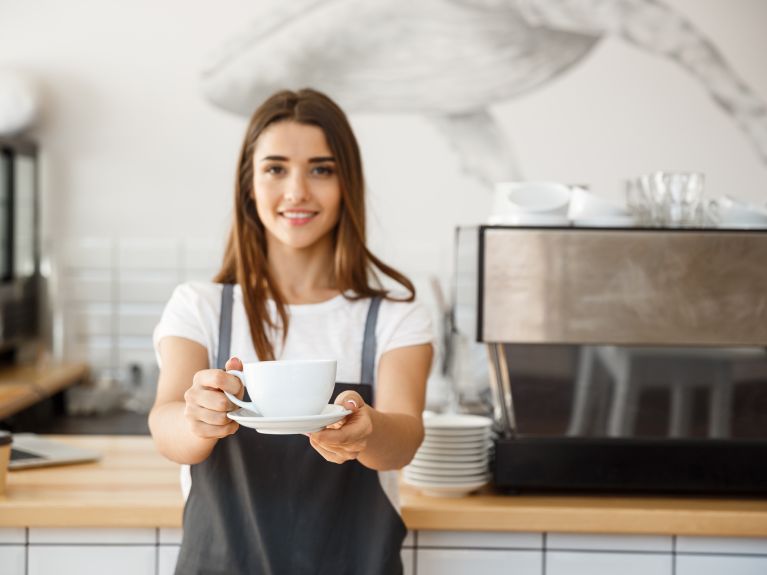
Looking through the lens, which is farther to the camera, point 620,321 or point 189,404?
point 620,321

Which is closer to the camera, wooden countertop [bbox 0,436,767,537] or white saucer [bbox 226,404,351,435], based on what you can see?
white saucer [bbox 226,404,351,435]

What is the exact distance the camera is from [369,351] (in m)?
1.62

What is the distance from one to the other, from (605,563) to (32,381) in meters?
2.26

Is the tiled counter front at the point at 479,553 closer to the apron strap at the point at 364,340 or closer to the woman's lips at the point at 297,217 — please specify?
the apron strap at the point at 364,340

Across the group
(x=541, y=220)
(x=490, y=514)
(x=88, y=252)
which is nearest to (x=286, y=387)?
(x=490, y=514)

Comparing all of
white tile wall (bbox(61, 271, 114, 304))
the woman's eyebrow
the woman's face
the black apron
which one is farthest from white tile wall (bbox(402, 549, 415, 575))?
white tile wall (bbox(61, 271, 114, 304))

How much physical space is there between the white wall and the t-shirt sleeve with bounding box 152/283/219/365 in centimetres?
244

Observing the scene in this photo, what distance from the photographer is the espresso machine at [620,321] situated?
1839 millimetres

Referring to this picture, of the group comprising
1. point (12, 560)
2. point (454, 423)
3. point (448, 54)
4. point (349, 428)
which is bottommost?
point (12, 560)

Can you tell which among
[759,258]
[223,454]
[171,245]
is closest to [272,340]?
[223,454]

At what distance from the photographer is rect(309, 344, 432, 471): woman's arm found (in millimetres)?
1286

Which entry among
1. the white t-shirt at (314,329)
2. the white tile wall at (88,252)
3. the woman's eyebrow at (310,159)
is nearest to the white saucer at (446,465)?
the white t-shirt at (314,329)

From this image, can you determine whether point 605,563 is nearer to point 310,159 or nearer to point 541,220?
point 541,220

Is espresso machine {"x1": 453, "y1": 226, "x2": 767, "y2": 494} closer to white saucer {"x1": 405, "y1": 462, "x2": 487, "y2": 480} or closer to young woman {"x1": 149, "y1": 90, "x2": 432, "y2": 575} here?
white saucer {"x1": 405, "y1": 462, "x2": 487, "y2": 480}
